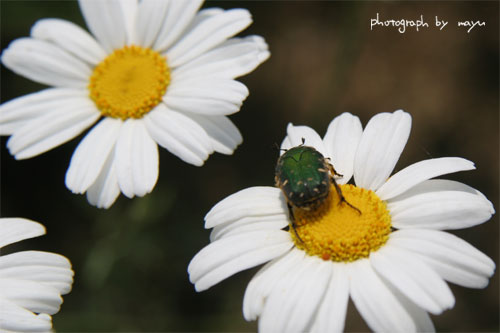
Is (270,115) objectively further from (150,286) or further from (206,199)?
(150,286)

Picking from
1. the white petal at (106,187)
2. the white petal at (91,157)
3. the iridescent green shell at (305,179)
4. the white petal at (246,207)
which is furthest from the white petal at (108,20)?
the iridescent green shell at (305,179)

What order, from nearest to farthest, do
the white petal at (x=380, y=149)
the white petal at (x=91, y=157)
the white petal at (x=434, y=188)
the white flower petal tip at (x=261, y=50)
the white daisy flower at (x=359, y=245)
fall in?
the white daisy flower at (x=359, y=245)
the white petal at (x=434, y=188)
the white petal at (x=380, y=149)
the white petal at (x=91, y=157)
the white flower petal tip at (x=261, y=50)

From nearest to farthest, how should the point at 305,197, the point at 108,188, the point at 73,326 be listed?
the point at 305,197 < the point at 108,188 < the point at 73,326

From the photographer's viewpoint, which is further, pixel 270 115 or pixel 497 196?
pixel 270 115

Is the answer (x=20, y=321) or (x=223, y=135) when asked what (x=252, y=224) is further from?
(x=20, y=321)

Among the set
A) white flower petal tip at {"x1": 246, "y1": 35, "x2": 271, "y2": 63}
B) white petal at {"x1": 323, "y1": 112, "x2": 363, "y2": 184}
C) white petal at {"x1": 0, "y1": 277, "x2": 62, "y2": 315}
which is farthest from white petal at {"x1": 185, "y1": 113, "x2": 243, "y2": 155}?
white petal at {"x1": 0, "y1": 277, "x2": 62, "y2": 315}

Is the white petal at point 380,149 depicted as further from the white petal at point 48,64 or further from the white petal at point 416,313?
the white petal at point 48,64

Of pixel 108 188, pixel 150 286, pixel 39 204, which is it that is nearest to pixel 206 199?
pixel 150 286
